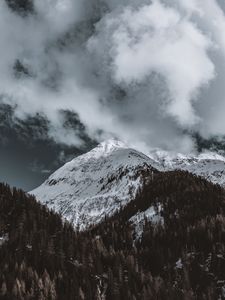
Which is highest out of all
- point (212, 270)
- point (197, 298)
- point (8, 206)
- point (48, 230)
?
point (8, 206)

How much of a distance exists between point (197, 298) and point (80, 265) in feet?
136

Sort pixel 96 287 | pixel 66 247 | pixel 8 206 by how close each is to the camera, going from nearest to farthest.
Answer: pixel 96 287
pixel 66 247
pixel 8 206

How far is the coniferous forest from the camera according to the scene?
136m

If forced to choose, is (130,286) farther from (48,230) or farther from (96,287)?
(48,230)

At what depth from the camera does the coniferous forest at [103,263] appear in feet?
446

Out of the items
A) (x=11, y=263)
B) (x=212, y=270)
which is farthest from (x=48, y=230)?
(x=212, y=270)

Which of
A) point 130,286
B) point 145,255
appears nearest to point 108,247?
point 145,255

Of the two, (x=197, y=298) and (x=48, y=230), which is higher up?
(x=48, y=230)

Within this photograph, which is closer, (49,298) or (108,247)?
(49,298)

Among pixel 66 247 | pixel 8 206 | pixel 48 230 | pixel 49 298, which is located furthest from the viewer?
pixel 8 206

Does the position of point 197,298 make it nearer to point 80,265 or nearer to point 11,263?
point 80,265

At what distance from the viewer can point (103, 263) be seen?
166m

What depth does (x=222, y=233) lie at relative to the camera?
182625 mm

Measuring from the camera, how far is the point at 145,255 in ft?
595
